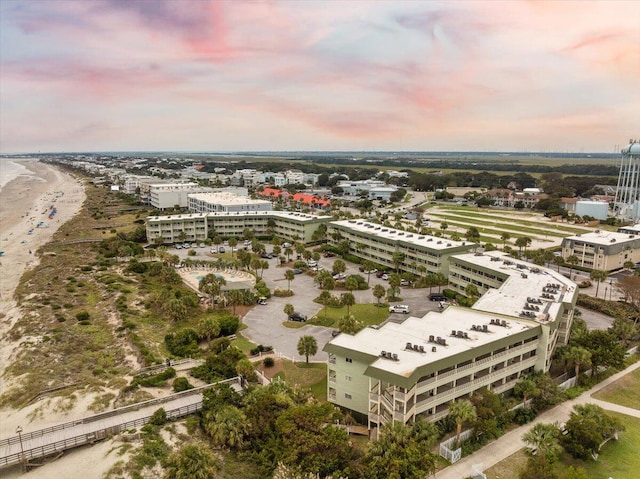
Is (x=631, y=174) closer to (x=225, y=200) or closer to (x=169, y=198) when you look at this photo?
(x=225, y=200)

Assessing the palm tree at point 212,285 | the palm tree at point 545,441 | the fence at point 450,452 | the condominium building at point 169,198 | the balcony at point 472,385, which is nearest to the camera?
the palm tree at point 545,441

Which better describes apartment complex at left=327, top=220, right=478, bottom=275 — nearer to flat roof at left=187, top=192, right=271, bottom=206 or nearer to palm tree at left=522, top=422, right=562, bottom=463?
flat roof at left=187, top=192, right=271, bottom=206

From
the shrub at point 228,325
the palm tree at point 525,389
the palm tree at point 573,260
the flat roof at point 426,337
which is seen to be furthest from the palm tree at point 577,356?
the palm tree at point 573,260

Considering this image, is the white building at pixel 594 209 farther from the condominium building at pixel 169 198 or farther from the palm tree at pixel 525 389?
the condominium building at pixel 169 198

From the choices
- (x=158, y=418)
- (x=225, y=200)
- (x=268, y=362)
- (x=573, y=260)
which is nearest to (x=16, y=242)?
(x=225, y=200)

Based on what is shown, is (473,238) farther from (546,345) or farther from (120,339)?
(120,339)

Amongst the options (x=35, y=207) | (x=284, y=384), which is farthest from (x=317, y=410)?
(x=35, y=207)

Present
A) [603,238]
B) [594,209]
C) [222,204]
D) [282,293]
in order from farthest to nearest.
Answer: [594,209]
[222,204]
[603,238]
[282,293]
